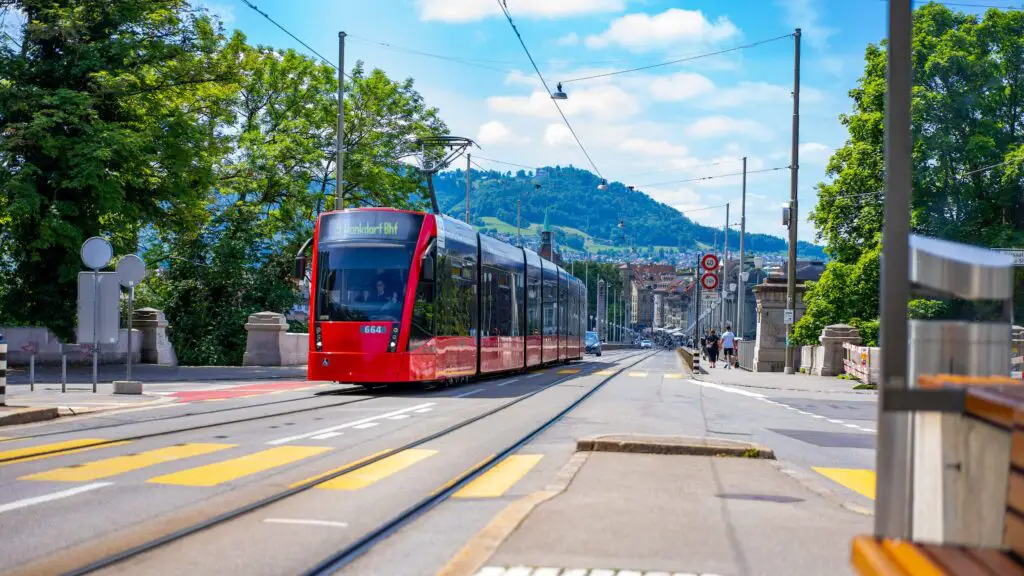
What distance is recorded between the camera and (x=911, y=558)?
320 centimetres

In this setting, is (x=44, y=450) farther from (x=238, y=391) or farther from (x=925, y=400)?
(x=238, y=391)

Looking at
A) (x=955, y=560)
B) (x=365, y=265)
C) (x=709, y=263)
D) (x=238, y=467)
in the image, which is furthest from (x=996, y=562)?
(x=709, y=263)

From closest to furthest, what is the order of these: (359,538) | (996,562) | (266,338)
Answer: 1. (996,562)
2. (359,538)
3. (266,338)

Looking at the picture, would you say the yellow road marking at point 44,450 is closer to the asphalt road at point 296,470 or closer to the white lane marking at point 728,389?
the asphalt road at point 296,470

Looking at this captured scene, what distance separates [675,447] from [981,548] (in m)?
6.85

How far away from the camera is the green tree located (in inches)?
1056

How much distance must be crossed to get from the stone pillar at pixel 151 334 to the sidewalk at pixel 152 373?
2.52ft

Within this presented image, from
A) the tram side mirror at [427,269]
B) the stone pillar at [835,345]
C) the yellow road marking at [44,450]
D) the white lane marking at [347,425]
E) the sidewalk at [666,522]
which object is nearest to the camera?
the sidewalk at [666,522]

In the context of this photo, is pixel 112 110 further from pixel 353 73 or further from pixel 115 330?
pixel 353 73

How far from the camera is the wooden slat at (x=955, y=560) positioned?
118 inches

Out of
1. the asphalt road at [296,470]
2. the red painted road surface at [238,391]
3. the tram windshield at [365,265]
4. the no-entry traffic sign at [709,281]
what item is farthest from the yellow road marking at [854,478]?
the no-entry traffic sign at [709,281]

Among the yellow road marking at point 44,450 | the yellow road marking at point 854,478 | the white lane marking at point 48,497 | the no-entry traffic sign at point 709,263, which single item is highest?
the no-entry traffic sign at point 709,263

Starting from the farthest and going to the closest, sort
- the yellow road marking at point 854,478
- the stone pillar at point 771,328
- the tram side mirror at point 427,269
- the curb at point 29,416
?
the stone pillar at point 771,328 < the tram side mirror at point 427,269 < the curb at point 29,416 < the yellow road marking at point 854,478

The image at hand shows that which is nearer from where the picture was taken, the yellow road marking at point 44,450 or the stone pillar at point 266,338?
the yellow road marking at point 44,450
